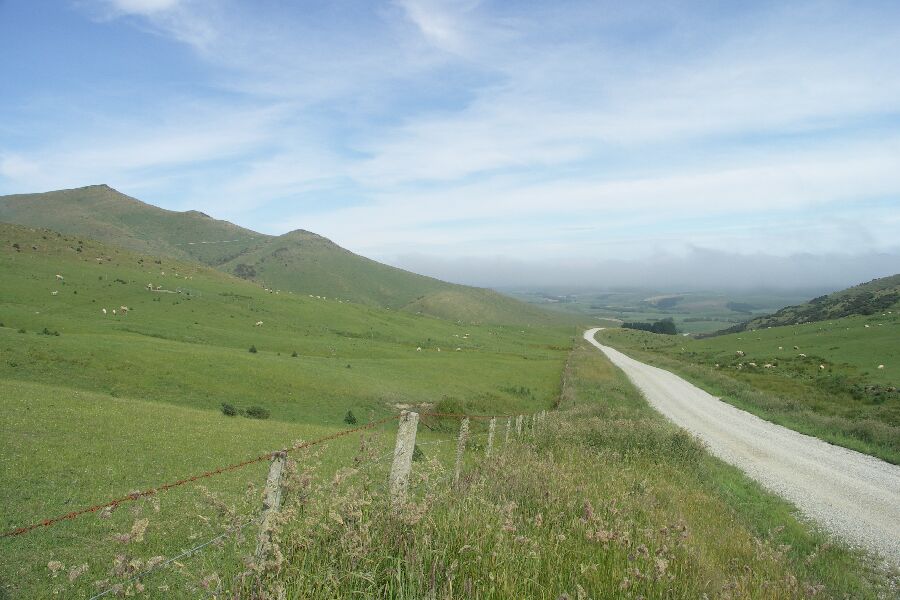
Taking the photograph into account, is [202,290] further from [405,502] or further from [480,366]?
[405,502]

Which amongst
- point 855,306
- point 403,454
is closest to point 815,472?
point 403,454

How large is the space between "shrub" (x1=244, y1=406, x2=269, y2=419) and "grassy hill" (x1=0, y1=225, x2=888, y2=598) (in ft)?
6.39

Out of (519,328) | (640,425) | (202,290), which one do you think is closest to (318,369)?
(640,425)

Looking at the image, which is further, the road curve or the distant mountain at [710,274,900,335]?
the distant mountain at [710,274,900,335]

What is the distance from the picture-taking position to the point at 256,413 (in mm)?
30047

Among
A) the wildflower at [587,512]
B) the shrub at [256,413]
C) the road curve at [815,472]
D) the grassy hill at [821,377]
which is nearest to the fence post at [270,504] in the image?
the wildflower at [587,512]

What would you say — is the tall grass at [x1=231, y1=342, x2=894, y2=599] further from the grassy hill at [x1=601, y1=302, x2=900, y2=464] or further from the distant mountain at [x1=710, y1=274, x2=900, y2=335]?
the distant mountain at [x1=710, y1=274, x2=900, y2=335]

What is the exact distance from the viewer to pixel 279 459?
6.11m

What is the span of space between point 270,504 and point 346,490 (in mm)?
2654

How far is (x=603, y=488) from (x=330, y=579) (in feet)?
27.2

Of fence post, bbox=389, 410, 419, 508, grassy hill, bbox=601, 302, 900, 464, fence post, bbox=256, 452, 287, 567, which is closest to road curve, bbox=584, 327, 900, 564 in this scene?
grassy hill, bbox=601, 302, 900, 464

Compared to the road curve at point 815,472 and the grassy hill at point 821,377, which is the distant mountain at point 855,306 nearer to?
the grassy hill at point 821,377

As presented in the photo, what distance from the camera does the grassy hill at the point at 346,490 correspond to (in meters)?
6.68

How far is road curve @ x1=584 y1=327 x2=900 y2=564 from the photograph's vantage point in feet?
48.7
